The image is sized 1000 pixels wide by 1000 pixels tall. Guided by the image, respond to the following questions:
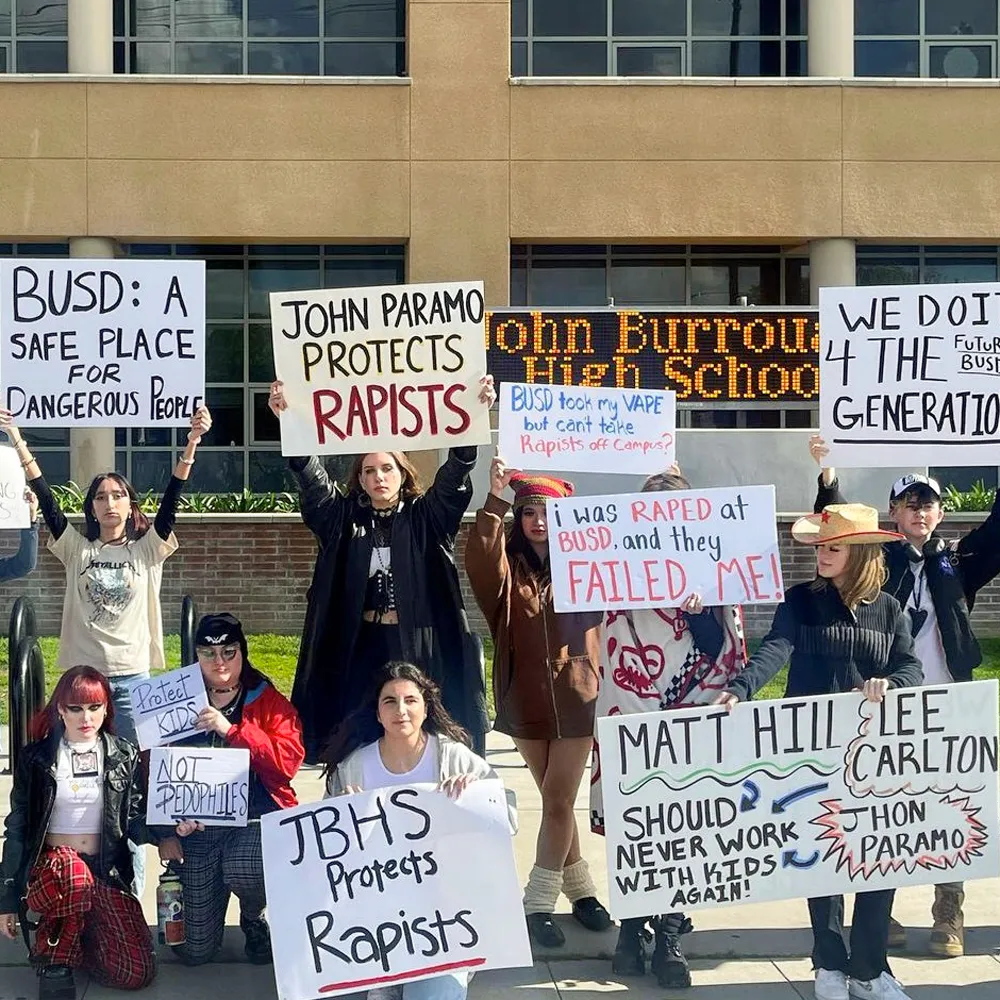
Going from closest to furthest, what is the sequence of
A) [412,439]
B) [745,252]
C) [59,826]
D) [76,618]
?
1. [59,826]
2. [412,439]
3. [76,618]
4. [745,252]

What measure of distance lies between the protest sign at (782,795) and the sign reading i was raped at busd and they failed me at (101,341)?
8.93 ft

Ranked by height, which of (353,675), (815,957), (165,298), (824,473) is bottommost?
(815,957)

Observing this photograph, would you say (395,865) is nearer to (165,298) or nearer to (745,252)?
(165,298)

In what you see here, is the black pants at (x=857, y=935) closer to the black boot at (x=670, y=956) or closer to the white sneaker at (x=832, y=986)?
the white sneaker at (x=832, y=986)

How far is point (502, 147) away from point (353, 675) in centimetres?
963

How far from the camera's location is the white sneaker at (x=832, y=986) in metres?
4.68

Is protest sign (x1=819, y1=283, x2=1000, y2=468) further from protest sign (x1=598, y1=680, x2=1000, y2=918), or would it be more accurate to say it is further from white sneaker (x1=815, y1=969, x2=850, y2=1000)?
white sneaker (x1=815, y1=969, x2=850, y2=1000)

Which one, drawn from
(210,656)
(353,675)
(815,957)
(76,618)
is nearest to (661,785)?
(815,957)

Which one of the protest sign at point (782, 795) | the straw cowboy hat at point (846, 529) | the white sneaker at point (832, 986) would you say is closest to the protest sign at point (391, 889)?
the protest sign at point (782, 795)

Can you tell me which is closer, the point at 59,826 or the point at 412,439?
the point at 59,826

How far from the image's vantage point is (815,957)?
4766 mm

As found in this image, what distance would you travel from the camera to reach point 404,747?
463 centimetres

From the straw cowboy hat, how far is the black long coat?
1271 mm

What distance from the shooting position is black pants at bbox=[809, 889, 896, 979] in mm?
4645
